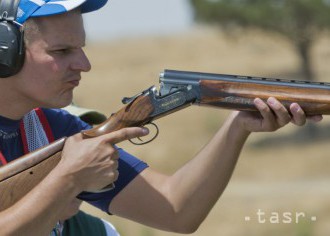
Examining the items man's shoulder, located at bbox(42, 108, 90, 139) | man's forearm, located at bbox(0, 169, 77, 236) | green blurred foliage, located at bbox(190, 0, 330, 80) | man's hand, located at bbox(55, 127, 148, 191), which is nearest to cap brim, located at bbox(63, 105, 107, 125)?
man's shoulder, located at bbox(42, 108, 90, 139)

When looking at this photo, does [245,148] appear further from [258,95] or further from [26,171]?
[26,171]

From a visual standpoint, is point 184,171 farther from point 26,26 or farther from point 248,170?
point 248,170

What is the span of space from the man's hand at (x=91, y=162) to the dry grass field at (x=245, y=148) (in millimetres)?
1617

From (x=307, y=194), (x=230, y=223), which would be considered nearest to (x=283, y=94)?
(x=230, y=223)

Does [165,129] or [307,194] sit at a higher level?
[307,194]

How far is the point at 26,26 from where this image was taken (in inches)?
147

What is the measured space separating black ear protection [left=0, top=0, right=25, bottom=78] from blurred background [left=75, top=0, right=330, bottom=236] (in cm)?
419

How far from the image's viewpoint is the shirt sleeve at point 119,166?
4098mm

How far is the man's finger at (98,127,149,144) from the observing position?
11.8ft

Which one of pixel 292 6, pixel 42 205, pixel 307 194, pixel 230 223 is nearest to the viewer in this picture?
pixel 42 205

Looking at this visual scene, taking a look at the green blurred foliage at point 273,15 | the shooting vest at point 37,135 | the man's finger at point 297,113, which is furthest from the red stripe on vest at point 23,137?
the green blurred foliage at point 273,15

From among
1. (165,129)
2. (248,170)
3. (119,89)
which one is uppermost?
(248,170)

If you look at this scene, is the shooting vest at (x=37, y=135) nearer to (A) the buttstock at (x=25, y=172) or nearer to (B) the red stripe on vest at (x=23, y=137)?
(B) the red stripe on vest at (x=23, y=137)

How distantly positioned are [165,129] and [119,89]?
9699 millimetres
